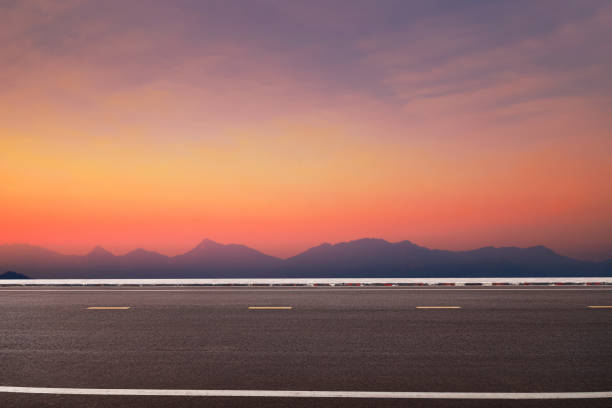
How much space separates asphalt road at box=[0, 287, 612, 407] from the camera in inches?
221

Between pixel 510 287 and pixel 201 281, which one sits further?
pixel 201 281

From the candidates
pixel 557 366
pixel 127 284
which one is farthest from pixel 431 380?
pixel 127 284

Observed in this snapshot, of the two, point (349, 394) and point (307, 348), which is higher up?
point (307, 348)

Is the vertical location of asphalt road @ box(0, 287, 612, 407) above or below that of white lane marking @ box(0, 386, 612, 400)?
above

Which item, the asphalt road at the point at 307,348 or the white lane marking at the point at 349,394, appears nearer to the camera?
the white lane marking at the point at 349,394

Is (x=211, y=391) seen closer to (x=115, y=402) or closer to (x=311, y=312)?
(x=115, y=402)

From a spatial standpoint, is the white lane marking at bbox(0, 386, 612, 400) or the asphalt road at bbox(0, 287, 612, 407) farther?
the asphalt road at bbox(0, 287, 612, 407)

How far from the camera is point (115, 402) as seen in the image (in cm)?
516

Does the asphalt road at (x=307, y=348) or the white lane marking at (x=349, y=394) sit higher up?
the asphalt road at (x=307, y=348)

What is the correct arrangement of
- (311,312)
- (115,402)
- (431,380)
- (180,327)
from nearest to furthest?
(115,402) < (431,380) < (180,327) < (311,312)

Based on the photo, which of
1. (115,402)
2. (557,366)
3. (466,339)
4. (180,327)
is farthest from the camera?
(180,327)

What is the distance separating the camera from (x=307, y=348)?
745cm

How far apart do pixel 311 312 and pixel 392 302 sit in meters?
2.82

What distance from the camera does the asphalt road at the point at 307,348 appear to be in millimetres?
5625
